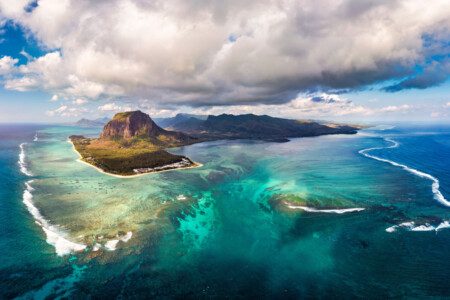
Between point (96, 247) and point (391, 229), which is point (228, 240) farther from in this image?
point (391, 229)

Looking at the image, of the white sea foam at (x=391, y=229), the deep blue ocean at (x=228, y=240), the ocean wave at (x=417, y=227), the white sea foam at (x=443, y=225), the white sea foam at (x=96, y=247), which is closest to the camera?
the deep blue ocean at (x=228, y=240)

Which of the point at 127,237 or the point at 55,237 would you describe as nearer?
the point at 55,237

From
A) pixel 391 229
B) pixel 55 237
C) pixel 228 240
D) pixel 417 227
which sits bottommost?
pixel 228 240

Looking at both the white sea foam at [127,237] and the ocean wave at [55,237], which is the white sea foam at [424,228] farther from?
the ocean wave at [55,237]

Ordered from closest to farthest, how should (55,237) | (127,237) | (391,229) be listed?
(55,237)
(127,237)
(391,229)

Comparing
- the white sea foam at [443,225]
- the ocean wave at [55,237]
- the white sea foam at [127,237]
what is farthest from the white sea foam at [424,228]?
the ocean wave at [55,237]

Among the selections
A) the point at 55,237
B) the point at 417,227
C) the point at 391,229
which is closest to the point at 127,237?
the point at 55,237

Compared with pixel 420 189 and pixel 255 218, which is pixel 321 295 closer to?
pixel 255 218

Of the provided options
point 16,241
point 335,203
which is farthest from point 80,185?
point 335,203

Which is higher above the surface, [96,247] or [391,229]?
[391,229]
